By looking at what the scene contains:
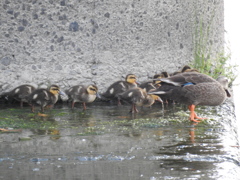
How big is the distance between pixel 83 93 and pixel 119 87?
0.69m

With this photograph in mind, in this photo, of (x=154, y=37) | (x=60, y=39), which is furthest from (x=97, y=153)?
(x=154, y=37)

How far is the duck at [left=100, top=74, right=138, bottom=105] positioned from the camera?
9281mm

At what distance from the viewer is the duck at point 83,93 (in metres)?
9.02

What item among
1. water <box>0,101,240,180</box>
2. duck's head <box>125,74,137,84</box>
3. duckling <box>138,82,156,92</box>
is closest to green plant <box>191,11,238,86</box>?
duckling <box>138,82,156,92</box>

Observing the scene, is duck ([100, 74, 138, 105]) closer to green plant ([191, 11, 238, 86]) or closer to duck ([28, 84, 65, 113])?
duck ([28, 84, 65, 113])

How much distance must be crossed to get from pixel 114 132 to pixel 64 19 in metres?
3.58

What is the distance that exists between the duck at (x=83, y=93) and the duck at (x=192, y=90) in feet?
6.34

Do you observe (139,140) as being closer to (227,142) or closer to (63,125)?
(227,142)

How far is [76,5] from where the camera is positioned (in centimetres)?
927

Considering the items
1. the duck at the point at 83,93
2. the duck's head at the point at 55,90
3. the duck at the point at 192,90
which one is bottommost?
the duck at the point at 83,93

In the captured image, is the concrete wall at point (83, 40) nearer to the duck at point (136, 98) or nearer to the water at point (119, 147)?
the duck at point (136, 98)

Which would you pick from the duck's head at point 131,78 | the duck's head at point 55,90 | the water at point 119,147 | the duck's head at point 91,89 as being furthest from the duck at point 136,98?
the duck's head at point 55,90

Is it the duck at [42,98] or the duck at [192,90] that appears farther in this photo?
the duck at [42,98]

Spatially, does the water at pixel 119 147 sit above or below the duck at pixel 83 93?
above
